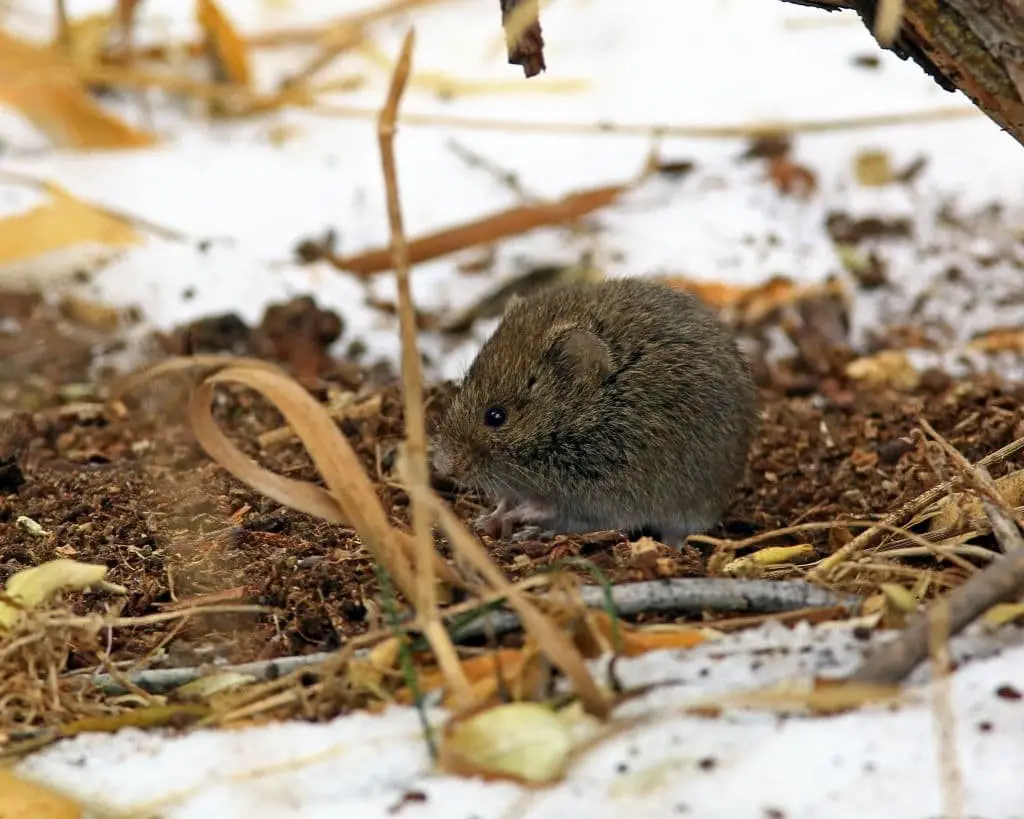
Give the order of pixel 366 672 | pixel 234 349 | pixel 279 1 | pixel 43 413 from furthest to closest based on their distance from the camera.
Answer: pixel 279 1 < pixel 234 349 < pixel 43 413 < pixel 366 672

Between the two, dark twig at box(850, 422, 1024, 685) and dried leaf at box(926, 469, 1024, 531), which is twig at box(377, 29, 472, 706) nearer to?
dark twig at box(850, 422, 1024, 685)

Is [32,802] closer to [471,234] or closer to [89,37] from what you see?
[471,234]

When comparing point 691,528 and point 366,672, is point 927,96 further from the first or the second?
point 366,672

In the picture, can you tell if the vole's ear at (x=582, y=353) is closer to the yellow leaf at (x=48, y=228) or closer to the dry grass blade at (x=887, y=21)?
the dry grass blade at (x=887, y=21)

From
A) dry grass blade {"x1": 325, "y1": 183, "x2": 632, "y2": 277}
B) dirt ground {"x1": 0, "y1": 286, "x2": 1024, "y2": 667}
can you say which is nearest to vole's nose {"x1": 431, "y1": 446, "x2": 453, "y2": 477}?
dirt ground {"x1": 0, "y1": 286, "x2": 1024, "y2": 667}

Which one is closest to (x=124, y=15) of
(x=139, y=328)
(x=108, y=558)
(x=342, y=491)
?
(x=139, y=328)
